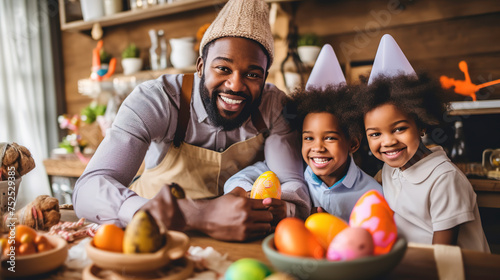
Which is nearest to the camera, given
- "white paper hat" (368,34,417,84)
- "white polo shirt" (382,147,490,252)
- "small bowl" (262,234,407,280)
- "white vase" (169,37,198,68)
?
"small bowl" (262,234,407,280)

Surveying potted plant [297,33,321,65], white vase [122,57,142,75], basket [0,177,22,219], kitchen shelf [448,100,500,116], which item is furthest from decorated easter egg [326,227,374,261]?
white vase [122,57,142,75]

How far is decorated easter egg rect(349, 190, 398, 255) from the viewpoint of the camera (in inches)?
22.1

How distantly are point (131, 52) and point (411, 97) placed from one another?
230 centimetres

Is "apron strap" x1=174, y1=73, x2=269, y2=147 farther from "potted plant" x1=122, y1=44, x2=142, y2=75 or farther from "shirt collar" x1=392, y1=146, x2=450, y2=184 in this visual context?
"potted plant" x1=122, y1=44, x2=142, y2=75

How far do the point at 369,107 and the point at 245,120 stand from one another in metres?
0.41

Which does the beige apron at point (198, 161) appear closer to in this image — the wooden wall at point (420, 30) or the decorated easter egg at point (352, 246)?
the decorated easter egg at point (352, 246)

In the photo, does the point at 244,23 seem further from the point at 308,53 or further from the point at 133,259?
the point at 308,53

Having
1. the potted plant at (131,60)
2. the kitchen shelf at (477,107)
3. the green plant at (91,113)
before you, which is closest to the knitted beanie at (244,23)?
the kitchen shelf at (477,107)

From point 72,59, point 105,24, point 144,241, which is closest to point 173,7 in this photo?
point 105,24

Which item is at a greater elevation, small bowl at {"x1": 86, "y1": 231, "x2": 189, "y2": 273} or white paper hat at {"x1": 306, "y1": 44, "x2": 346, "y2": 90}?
white paper hat at {"x1": 306, "y1": 44, "x2": 346, "y2": 90}

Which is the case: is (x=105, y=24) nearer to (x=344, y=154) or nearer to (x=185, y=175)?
(x=185, y=175)

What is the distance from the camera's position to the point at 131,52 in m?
2.81

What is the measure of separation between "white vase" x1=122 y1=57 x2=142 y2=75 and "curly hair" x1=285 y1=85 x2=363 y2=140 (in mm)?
1921

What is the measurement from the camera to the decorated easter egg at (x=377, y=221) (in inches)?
22.1
